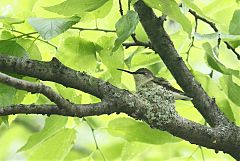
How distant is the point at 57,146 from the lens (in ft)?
4.27

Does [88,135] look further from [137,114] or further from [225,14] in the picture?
[137,114]

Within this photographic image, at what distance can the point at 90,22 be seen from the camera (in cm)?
125

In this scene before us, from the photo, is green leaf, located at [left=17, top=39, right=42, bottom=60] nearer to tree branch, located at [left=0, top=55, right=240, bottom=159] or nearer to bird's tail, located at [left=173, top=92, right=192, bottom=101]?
tree branch, located at [left=0, top=55, right=240, bottom=159]

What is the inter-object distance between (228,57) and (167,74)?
15 cm

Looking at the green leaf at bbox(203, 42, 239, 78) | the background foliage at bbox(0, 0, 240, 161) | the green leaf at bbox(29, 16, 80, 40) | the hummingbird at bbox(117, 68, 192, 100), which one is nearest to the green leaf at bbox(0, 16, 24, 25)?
the background foliage at bbox(0, 0, 240, 161)

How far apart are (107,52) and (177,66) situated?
17 centimetres

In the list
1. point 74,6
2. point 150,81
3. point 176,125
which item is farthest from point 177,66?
point 74,6

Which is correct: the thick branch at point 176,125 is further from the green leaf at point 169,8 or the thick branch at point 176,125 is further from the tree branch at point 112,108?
the green leaf at point 169,8

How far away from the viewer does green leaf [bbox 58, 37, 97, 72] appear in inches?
45.1

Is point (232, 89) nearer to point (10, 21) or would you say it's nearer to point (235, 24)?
point (235, 24)

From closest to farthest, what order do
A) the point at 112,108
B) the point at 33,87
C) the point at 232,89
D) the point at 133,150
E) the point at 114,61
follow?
the point at 33,87, the point at 112,108, the point at 114,61, the point at 232,89, the point at 133,150

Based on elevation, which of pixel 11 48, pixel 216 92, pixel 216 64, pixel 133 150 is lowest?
pixel 133 150

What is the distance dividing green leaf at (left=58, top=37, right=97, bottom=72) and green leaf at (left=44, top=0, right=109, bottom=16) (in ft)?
0.38

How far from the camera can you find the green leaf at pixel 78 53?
1145mm
